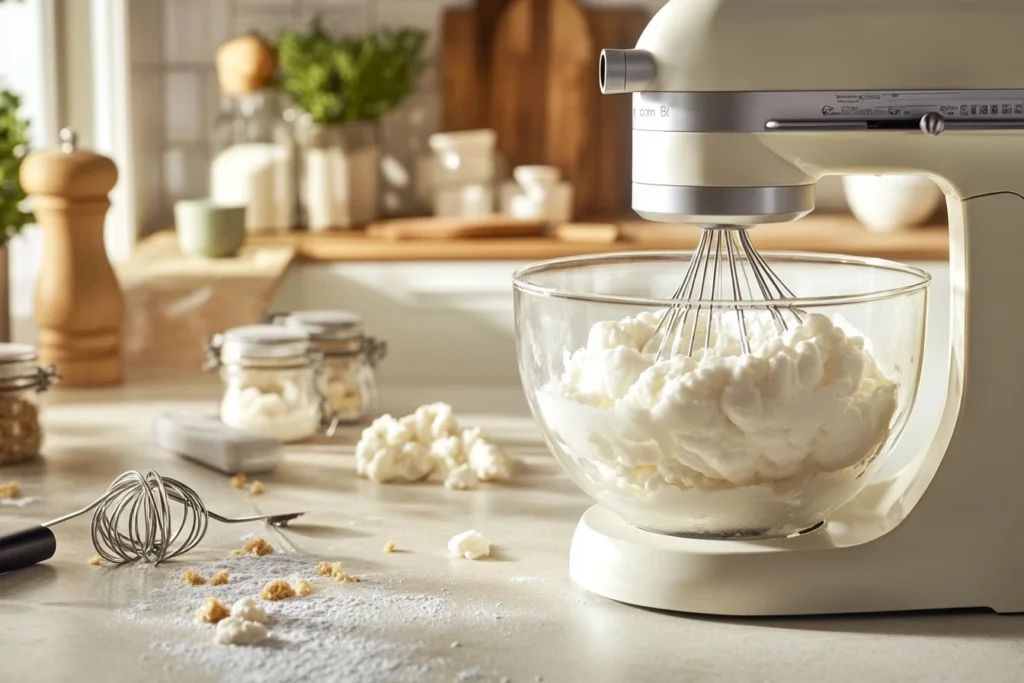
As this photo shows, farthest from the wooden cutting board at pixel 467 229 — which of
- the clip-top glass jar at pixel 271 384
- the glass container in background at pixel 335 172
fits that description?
the clip-top glass jar at pixel 271 384

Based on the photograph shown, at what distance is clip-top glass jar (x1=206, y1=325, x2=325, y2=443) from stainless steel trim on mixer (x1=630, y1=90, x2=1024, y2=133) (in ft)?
Result: 2.04

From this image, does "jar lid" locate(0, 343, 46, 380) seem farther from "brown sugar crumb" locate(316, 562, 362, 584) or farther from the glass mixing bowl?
the glass mixing bowl

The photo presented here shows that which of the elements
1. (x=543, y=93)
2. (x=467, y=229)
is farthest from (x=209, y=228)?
(x=543, y=93)

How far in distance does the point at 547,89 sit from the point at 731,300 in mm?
2235

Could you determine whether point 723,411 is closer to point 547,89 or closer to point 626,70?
point 626,70

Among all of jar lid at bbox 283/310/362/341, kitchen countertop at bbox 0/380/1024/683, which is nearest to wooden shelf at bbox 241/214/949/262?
jar lid at bbox 283/310/362/341

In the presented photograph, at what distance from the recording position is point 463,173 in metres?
2.97

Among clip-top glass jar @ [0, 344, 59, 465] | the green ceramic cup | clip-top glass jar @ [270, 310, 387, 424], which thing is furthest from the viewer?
the green ceramic cup

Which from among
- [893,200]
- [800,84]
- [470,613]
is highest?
[800,84]

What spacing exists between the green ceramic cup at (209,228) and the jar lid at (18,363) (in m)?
1.17

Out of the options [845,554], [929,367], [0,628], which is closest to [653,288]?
[845,554]

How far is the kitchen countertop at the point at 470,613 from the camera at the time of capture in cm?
83

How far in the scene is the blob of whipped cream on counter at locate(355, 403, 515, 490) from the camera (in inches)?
49.2

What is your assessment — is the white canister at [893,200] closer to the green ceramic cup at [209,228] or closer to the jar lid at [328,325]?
the green ceramic cup at [209,228]
